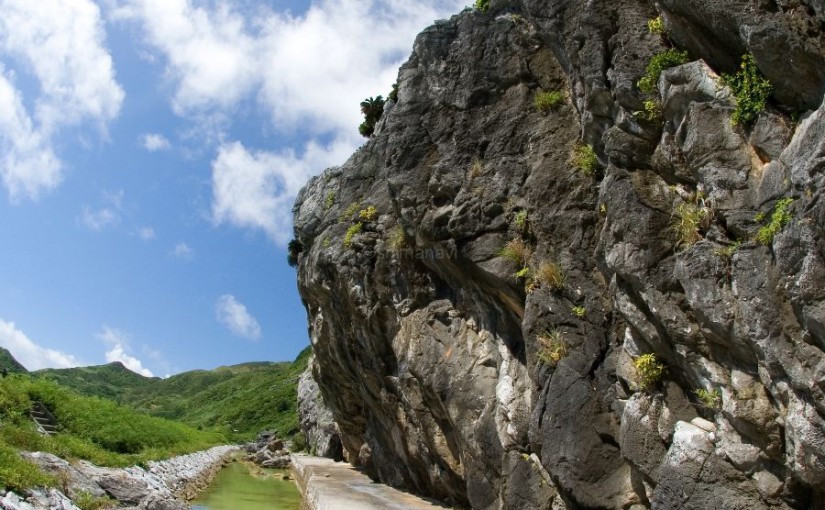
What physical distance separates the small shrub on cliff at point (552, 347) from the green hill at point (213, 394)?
98.5 feet

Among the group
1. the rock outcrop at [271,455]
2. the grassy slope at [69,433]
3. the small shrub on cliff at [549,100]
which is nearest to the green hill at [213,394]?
the grassy slope at [69,433]

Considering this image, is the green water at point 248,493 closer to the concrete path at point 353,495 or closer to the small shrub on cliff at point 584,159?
the concrete path at point 353,495

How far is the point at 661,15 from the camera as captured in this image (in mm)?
9242

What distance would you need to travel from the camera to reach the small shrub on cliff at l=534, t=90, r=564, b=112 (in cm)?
1303

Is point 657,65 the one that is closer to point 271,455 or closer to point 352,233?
point 352,233

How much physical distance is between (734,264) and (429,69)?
1053cm

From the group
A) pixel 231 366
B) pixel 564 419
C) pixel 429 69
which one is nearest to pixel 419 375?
pixel 564 419

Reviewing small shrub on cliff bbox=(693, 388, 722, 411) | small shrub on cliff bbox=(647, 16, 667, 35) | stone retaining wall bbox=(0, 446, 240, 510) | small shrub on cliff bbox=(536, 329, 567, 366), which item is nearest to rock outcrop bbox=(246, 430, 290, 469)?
stone retaining wall bbox=(0, 446, 240, 510)

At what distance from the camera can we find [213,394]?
355ft

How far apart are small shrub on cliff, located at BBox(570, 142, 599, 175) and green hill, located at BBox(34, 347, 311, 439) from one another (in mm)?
30844

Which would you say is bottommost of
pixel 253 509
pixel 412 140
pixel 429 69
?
pixel 253 509

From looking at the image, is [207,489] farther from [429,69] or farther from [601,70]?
[601,70]

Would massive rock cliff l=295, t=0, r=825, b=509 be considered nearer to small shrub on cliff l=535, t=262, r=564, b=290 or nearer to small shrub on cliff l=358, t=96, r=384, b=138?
small shrub on cliff l=535, t=262, r=564, b=290

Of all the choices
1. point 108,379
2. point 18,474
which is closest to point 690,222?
point 18,474
